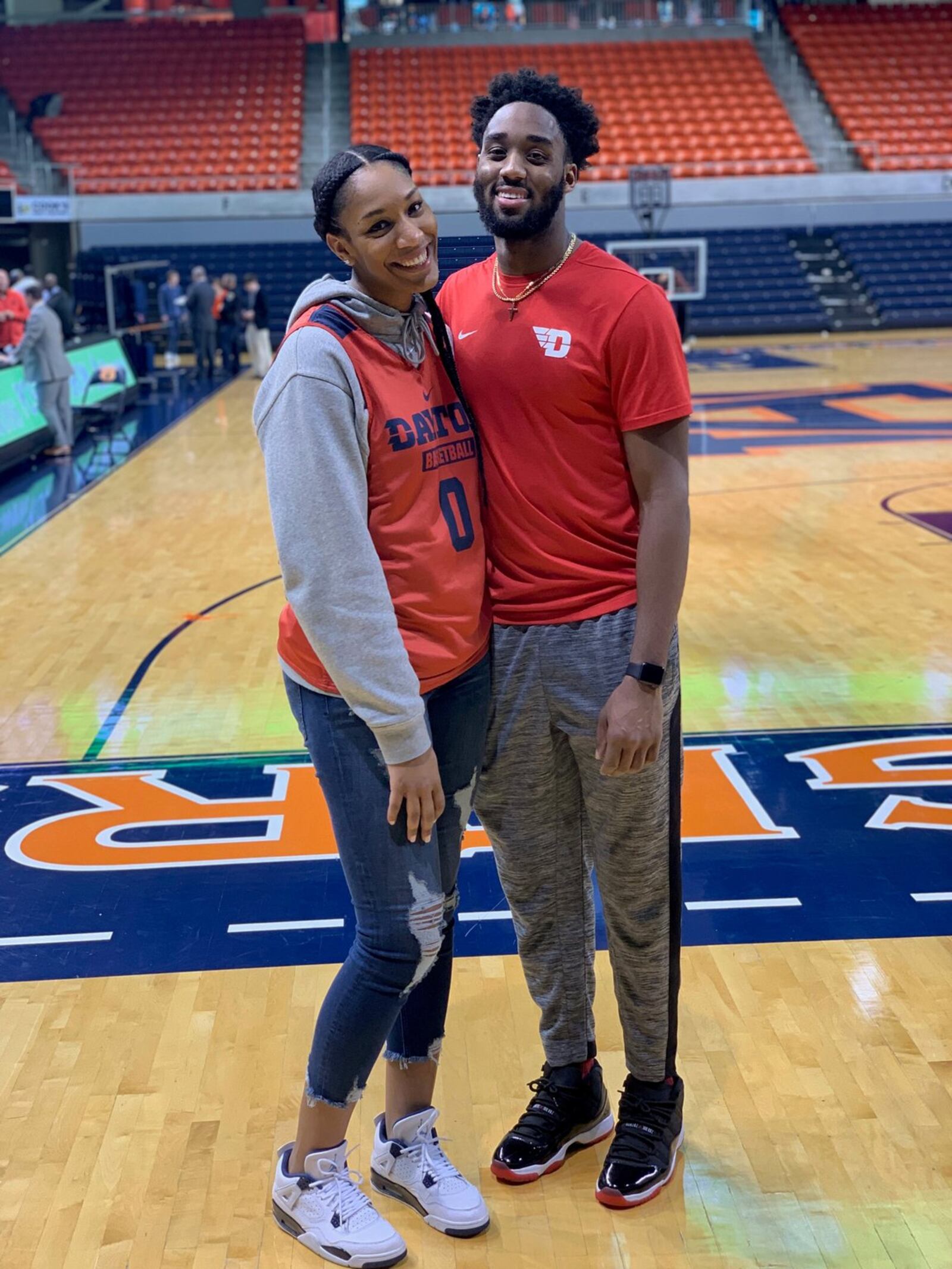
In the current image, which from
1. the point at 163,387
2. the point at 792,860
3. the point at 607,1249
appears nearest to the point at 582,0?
the point at 163,387

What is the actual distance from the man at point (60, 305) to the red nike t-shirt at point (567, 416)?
451 inches

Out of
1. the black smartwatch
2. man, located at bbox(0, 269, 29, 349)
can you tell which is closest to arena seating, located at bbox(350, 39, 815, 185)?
man, located at bbox(0, 269, 29, 349)

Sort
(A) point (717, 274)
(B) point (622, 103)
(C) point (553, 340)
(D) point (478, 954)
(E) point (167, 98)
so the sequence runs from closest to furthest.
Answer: (C) point (553, 340) → (D) point (478, 954) → (A) point (717, 274) → (B) point (622, 103) → (E) point (167, 98)

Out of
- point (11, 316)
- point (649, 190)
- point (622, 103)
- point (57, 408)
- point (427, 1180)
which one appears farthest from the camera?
point (622, 103)

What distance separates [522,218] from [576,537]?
480mm

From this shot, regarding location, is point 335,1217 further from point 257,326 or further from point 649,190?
point 649,190

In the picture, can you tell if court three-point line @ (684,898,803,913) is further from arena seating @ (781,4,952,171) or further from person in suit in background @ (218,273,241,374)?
arena seating @ (781,4,952,171)

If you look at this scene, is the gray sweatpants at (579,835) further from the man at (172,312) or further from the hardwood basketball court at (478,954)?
the man at (172,312)

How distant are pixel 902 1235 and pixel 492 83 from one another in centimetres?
190

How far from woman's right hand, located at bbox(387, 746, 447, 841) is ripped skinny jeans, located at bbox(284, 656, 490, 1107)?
3cm

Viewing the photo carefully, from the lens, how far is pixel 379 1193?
7.65ft

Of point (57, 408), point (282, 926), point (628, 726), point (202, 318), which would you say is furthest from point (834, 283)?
point (628, 726)

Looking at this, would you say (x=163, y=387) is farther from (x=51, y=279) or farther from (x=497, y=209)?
(x=497, y=209)

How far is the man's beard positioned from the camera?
6.84 ft
